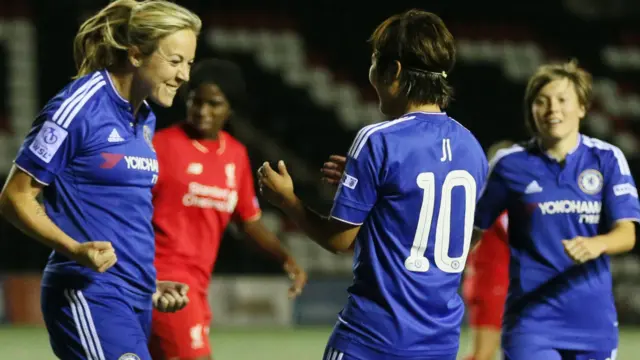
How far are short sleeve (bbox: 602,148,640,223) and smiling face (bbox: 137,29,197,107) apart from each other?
182 centimetres

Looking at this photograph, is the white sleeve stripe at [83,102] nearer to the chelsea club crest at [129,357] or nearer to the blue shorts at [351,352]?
the chelsea club crest at [129,357]

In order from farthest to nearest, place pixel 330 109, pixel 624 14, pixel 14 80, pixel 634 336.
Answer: pixel 624 14, pixel 330 109, pixel 14 80, pixel 634 336

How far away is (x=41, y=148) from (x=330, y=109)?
12.7 meters

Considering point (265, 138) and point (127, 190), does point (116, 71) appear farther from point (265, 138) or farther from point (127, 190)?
point (265, 138)

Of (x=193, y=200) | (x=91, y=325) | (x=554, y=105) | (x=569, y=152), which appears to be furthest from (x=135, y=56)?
(x=569, y=152)

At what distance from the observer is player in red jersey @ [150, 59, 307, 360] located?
521 cm

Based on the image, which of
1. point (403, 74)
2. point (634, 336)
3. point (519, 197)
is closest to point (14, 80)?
point (634, 336)

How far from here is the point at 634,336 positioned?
444 inches

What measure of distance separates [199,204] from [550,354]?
1.86m

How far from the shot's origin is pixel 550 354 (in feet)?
14.4

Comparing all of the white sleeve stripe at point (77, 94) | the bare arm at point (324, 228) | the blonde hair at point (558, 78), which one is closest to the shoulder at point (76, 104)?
the white sleeve stripe at point (77, 94)

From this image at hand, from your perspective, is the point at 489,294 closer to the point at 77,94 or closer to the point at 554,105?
the point at 554,105

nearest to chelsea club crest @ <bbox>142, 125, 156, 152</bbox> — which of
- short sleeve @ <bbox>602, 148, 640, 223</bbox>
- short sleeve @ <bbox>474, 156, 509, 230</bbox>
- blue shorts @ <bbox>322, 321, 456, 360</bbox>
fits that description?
blue shorts @ <bbox>322, 321, 456, 360</bbox>

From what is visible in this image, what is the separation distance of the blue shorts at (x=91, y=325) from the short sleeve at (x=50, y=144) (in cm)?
40
